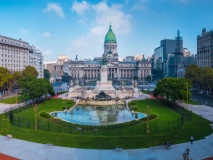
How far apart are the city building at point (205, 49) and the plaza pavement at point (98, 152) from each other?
95853mm

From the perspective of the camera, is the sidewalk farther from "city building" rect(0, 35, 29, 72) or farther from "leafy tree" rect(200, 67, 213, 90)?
"city building" rect(0, 35, 29, 72)

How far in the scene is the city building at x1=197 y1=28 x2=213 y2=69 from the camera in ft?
409

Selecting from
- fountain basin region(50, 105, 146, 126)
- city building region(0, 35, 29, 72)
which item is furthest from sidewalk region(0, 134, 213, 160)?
city building region(0, 35, 29, 72)

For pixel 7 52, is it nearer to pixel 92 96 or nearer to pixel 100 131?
pixel 92 96

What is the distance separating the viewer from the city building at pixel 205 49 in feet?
409

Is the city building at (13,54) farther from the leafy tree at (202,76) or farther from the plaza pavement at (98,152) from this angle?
the plaza pavement at (98,152)

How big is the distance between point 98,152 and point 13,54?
108m

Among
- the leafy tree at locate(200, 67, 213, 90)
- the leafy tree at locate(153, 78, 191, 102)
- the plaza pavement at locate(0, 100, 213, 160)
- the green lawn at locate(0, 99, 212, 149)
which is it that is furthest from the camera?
the leafy tree at locate(200, 67, 213, 90)

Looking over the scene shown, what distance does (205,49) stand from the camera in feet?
427

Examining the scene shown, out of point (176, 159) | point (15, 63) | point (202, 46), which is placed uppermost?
point (202, 46)

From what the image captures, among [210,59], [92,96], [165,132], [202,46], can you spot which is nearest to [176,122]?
[165,132]

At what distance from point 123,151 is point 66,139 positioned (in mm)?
9490

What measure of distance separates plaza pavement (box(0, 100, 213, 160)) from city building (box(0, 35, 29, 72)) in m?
91.8

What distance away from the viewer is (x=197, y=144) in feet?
123
